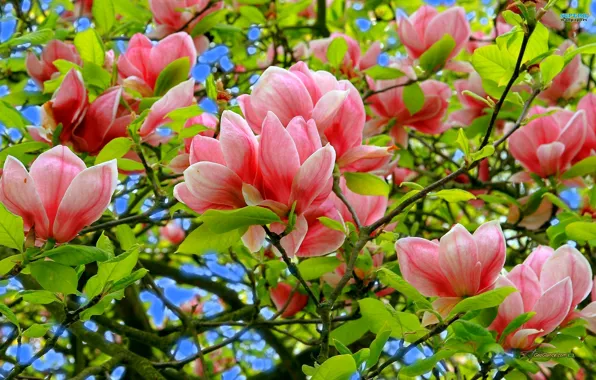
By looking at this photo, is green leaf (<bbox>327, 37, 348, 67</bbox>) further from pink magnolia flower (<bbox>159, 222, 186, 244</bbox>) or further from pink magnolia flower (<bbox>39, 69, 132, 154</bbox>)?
pink magnolia flower (<bbox>159, 222, 186, 244</bbox>)

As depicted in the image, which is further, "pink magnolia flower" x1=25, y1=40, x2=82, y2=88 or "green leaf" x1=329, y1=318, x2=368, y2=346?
"pink magnolia flower" x1=25, y1=40, x2=82, y2=88

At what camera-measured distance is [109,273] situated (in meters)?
0.83

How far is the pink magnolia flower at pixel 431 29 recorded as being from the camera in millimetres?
1454

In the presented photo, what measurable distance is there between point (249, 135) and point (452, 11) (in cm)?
84

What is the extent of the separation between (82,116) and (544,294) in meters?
0.70

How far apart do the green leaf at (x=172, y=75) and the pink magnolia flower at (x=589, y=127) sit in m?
0.72

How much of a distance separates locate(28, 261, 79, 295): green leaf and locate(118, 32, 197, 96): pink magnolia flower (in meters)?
0.50

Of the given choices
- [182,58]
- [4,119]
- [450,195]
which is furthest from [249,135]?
[4,119]

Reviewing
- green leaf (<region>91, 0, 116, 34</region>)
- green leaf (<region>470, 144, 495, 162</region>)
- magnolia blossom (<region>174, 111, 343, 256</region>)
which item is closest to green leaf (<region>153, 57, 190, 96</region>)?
green leaf (<region>91, 0, 116, 34</region>)

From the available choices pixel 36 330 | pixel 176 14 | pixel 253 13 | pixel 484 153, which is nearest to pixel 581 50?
pixel 484 153

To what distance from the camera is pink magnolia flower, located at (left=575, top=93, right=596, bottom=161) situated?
135cm

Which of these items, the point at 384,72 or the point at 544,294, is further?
the point at 384,72

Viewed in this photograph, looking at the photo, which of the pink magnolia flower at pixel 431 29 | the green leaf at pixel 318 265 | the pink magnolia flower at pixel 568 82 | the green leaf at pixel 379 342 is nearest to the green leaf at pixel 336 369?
the green leaf at pixel 379 342

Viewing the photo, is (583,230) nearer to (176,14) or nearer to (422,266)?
(422,266)
